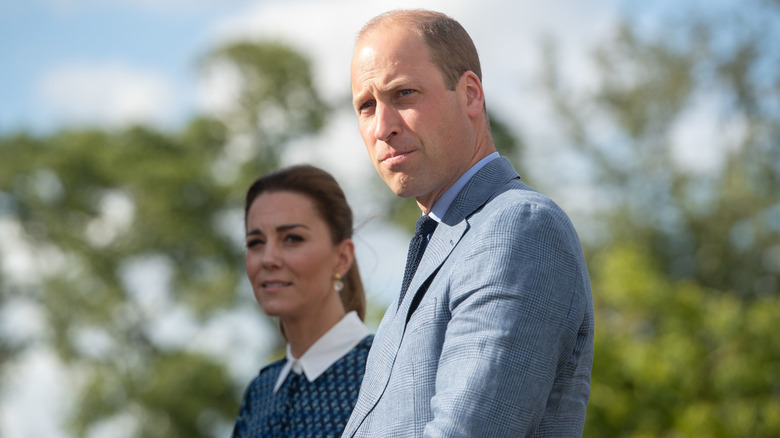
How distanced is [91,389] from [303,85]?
867 cm

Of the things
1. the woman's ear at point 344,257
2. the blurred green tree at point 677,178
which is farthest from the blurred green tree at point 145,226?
the woman's ear at point 344,257

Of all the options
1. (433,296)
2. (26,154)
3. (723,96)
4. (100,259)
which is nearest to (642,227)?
(723,96)

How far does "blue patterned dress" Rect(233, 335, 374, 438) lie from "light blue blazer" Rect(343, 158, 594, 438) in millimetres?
1523

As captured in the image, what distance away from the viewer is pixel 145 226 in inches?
891

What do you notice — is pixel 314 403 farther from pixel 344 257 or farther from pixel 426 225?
pixel 426 225

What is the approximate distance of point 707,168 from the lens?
22.8 meters

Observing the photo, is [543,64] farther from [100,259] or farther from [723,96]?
[100,259]

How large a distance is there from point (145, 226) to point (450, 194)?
21.3 metres

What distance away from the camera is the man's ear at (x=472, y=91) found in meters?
2.12

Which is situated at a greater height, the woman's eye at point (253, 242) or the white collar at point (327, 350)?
the woman's eye at point (253, 242)

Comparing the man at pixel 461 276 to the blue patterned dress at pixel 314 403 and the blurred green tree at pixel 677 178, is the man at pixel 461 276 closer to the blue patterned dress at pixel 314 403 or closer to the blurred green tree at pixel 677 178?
the blue patterned dress at pixel 314 403

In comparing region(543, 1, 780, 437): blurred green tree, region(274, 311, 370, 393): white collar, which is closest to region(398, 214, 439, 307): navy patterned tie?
region(274, 311, 370, 393): white collar

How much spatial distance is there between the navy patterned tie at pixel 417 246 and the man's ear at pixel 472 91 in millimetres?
259

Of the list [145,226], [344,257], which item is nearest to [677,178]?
[145,226]
